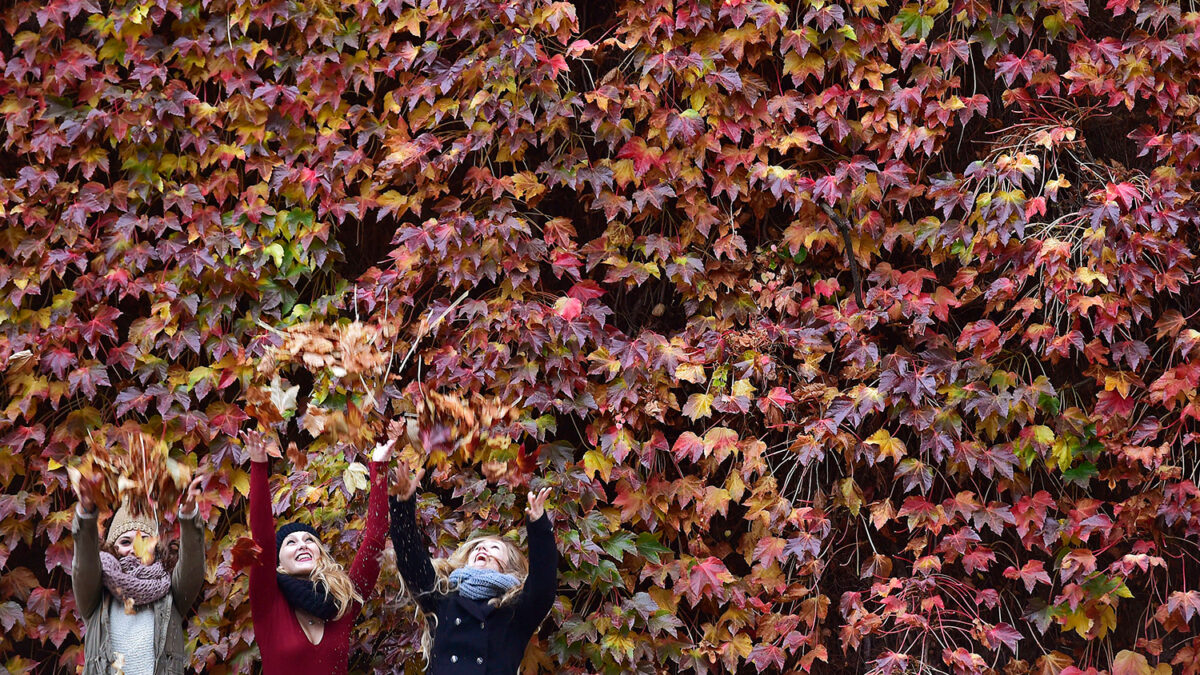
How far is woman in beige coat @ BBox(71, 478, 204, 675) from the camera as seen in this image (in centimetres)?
282

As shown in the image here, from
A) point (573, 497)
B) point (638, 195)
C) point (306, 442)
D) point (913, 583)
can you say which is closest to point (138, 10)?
point (306, 442)

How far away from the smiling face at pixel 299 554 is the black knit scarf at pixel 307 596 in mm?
22

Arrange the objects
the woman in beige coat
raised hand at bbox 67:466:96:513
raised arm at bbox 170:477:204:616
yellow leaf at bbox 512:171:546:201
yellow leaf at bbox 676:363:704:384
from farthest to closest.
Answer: yellow leaf at bbox 512:171:546:201 → yellow leaf at bbox 676:363:704:384 → the woman in beige coat → raised arm at bbox 170:477:204:616 → raised hand at bbox 67:466:96:513

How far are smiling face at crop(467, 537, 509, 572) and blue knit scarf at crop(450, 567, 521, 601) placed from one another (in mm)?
51

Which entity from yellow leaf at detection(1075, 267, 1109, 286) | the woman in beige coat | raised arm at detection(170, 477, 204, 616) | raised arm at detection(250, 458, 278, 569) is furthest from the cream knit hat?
yellow leaf at detection(1075, 267, 1109, 286)

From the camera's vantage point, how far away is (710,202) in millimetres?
3475

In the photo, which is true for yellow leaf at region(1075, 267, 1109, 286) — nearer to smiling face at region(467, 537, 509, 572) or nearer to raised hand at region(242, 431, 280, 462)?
smiling face at region(467, 537, 509, 572)

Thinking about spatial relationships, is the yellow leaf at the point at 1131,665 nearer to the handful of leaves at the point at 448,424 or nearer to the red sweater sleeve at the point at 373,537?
the handful of leaves at the point at 448,424

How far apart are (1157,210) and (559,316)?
171 cm

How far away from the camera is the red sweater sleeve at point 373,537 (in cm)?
285

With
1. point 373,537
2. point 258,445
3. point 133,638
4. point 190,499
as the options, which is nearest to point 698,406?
point 373,537

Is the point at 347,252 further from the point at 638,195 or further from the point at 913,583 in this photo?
the point at 913,583

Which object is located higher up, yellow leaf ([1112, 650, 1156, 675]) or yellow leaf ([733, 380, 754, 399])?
yellow leaf ([733, 380, 754, 399])

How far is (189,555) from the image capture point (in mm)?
2826
